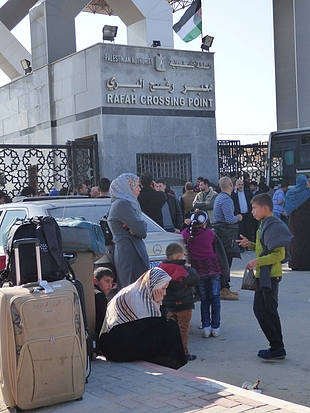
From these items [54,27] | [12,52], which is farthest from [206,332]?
[12,52]

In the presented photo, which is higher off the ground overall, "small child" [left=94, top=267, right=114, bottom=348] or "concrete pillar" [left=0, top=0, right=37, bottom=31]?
"concrete pillar" [left=0, top=0, right=37, bottom=31]

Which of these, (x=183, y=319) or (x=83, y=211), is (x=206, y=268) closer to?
(x=183, y=319)

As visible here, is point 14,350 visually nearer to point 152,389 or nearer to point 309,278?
point 152,389

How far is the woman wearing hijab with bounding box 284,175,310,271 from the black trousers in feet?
23.4

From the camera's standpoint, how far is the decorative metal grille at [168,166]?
18547mm

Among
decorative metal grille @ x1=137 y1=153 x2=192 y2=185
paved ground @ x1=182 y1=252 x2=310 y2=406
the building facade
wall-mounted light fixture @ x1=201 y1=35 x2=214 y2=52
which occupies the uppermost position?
wall-mounted light fixture @ x1=201 y1=35 x2=214 y2=52

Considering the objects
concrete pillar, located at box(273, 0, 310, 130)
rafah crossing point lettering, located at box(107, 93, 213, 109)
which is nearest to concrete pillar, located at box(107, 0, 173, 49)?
rafah crossing point lettering, located at box(107, 93, 213, 109)

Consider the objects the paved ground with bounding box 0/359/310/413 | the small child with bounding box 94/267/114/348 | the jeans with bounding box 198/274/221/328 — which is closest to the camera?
the paved ground with bounding box 0/359/310/413

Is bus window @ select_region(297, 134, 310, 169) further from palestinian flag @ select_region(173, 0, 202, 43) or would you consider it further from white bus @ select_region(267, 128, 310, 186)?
palestinian flag @ select_region(173, 0, 202, 43)

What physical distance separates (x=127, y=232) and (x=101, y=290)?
0.93 m

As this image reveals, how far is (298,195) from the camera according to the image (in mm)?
12281

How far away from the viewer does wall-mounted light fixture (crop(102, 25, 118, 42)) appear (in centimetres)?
1827

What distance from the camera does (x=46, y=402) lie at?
15.2 feet

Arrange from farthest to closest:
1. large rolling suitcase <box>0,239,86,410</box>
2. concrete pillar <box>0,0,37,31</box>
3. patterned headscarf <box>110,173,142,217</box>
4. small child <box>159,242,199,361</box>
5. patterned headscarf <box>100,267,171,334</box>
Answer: concrete pillar <box>0,0,37,31</box> < patterned headscarf <box>110,173,142,217</box> < small child <box>159,242,199,361</box> < patterned headscarf <box>100,267,171,334</box> < large rolling suitcase <box>0,239,86,410</box>
